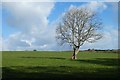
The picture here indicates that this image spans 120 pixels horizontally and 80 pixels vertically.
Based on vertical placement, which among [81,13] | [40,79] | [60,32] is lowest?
[40,79]

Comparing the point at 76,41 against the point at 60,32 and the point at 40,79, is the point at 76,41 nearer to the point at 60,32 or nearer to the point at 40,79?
the point at 60,32

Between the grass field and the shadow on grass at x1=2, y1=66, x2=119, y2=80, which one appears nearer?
the shadow on grass at x1=2, y1=66, x2=119, y2=80

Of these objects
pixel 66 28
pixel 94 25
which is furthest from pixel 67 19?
pixel 94 25

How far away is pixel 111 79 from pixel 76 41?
55.8 meters

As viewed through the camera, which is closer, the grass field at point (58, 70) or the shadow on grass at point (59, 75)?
the shadow on grass at point (59, 75)

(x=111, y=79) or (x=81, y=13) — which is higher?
(x=81, y=13)

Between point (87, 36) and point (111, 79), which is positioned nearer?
point (111, 79)

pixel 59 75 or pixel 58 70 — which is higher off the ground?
pixel 59 75

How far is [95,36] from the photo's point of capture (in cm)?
7825

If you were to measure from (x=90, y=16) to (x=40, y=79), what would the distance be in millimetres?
58624

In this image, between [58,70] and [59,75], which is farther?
[58,70]

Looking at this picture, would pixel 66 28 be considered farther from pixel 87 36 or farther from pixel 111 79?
pixel 111 79

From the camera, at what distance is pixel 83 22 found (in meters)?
77.8

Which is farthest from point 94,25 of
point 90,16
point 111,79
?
point 111,79
